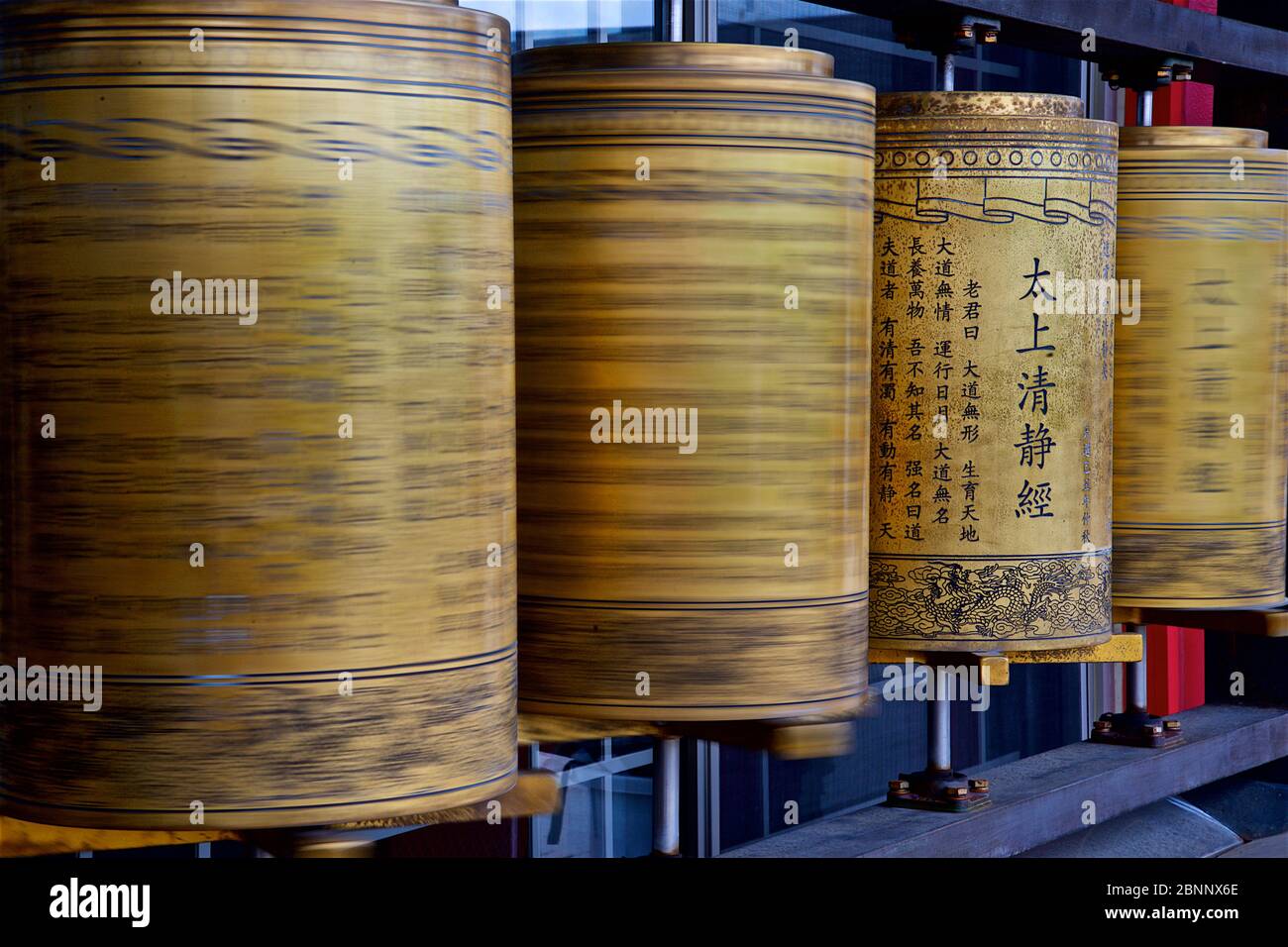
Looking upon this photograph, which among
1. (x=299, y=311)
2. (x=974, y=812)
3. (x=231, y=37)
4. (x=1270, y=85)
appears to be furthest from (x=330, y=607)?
(x=1270, y=85)

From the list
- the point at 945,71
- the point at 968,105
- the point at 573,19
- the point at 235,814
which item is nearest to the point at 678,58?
the point at 968,105

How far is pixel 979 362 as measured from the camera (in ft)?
8.38

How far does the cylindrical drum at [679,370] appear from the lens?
2.03 meters

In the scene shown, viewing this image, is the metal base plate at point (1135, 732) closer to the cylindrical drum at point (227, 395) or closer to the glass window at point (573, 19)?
the glass window at point (573, 19)

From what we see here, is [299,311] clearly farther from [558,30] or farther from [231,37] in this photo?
[558,30]

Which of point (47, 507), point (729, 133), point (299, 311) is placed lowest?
point (47, 507)

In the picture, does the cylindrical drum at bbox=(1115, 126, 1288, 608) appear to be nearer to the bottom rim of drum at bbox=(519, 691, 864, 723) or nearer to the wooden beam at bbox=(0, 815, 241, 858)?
the bottom rim of drum at bbox=(519, 691, 864, 723)

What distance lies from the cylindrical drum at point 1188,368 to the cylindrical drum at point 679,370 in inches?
43.6

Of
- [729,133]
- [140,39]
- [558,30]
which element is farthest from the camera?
[558,30]

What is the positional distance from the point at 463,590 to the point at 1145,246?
166 cm

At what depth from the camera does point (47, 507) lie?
1699 mm

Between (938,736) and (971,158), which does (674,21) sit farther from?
(938,736)

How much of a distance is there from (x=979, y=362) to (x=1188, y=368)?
25.6 inches

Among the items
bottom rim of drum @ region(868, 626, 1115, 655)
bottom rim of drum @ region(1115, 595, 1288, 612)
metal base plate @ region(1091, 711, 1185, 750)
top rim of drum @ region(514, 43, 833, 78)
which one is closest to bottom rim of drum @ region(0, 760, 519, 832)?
top rim of drum @ region(514, 43, 833, 78)
